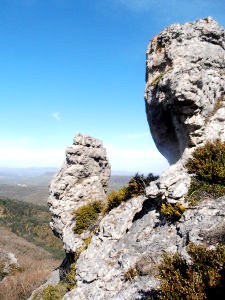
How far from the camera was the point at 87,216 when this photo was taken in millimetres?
21344

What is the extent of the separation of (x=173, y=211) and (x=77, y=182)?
12128mm

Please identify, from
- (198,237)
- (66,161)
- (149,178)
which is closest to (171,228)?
(198,237)

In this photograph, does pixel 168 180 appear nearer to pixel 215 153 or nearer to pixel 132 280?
pixel 215 153

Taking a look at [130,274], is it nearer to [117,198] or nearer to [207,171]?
[207,171]

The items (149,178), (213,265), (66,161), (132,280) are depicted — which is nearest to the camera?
(213,265)

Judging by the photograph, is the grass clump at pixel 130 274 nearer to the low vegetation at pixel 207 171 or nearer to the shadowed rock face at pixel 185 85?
the low vegetation at pixel 207 171

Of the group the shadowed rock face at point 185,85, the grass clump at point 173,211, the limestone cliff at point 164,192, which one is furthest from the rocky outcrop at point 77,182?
the grass clump at point 173,211

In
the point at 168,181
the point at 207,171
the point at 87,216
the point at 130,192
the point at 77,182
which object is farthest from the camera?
the point at 77,182

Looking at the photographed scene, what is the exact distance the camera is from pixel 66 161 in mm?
25734

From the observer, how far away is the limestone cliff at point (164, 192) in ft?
42.3

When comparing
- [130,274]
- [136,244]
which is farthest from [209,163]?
[130,274]

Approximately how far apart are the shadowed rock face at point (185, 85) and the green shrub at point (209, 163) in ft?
3.85

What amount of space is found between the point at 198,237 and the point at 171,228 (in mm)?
2276

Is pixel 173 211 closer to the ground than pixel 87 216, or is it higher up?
higher up
